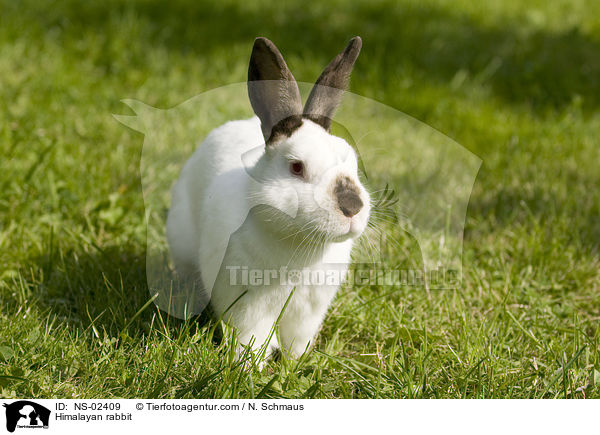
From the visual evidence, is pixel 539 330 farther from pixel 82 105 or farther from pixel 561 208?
pixel 82 105

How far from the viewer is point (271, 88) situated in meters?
2.41

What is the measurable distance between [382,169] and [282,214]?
190cm

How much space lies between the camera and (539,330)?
2979 mm

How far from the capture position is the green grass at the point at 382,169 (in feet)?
8.26

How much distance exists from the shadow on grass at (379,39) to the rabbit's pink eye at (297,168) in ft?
9.68

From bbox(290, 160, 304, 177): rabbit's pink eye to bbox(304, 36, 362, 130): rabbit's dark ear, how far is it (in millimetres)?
210

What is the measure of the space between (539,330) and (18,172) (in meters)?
2.85

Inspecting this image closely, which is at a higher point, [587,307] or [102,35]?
[102,35]

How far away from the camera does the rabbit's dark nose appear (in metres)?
2.28
